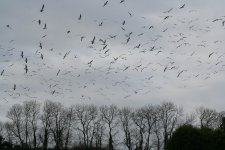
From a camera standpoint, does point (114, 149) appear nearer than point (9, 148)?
No

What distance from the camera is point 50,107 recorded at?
9575 cm

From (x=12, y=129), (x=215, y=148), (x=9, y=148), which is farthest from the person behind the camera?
(x=12, y=129)

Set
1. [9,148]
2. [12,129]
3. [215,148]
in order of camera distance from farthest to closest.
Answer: [12,129] → [9,148] → [215,148]

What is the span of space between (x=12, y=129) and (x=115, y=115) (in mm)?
21728

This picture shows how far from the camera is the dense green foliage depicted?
41.8 meters

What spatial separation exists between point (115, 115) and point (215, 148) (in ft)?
177

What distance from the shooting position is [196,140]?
42094mm

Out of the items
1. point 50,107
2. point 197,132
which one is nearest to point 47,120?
point 50,107

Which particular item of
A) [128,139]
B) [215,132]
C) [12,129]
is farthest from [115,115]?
[215,132]

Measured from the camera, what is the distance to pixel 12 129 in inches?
3826

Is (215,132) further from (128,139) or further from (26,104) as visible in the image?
(26,104)

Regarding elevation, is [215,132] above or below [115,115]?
below

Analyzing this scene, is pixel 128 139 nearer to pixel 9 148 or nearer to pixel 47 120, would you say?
pixel 47 120

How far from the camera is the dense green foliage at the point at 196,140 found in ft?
137
